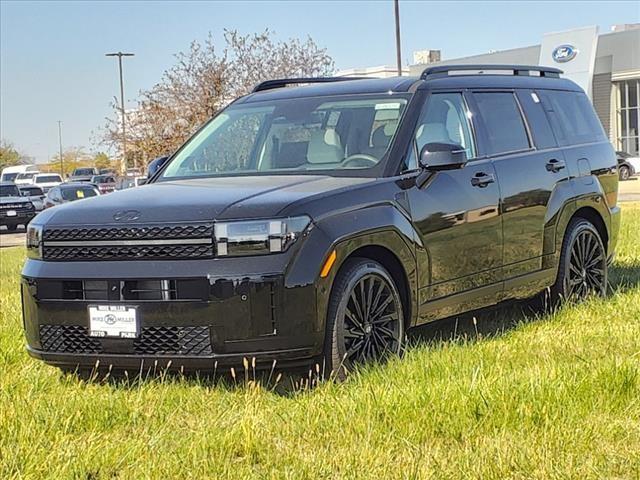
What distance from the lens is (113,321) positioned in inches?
199

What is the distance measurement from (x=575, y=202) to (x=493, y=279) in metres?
1.34

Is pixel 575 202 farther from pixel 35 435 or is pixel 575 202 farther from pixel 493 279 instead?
pixel 35 435

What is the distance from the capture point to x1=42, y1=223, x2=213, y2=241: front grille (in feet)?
16.1

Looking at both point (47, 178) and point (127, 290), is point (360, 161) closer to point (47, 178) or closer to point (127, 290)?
point (127, 290)

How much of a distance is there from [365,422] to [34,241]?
2.25 metres

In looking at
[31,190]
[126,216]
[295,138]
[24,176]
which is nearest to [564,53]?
[31,190]

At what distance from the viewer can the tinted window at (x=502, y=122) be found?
692 centimetres

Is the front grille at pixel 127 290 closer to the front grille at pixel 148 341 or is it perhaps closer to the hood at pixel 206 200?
the front grille at pixel 148 341

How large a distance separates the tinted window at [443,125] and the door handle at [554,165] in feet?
2.83

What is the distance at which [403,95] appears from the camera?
6320 mm

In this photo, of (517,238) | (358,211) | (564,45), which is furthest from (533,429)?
(564,45)

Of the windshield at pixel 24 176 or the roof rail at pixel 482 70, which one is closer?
the roof rail at pixel 482 70

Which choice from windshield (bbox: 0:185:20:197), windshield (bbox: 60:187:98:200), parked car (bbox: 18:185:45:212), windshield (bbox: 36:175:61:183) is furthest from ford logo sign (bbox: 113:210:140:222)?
windshield (bbox: 36:175:61:183)

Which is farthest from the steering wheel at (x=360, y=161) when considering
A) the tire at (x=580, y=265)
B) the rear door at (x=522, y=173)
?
the tire at (x=580, y=265)
